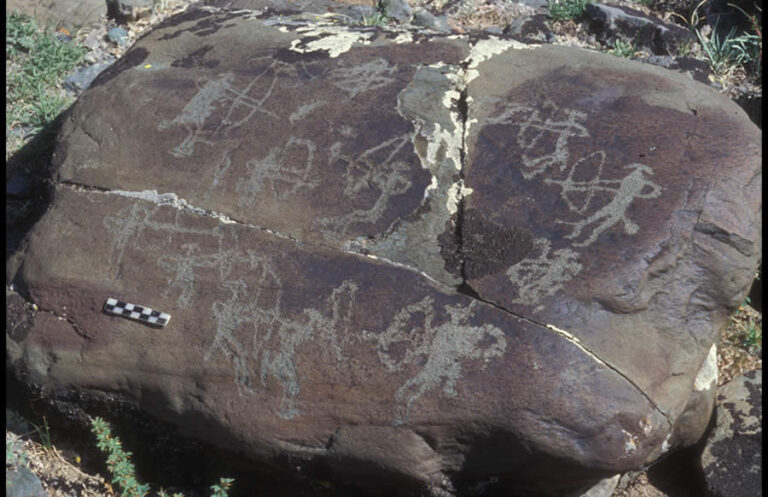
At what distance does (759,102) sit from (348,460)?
2768 millimetres

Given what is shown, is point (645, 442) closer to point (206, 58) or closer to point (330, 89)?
point (330, 89)

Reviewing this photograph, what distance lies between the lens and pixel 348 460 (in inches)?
106

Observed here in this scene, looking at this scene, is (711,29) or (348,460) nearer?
(348,460)

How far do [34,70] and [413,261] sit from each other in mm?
2737

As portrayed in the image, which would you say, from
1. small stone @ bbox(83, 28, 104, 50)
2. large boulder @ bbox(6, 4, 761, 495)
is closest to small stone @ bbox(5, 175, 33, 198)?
large boulder @ bbox(6, 4, 761, 495)

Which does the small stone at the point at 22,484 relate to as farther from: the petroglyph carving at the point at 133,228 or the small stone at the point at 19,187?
the small stone at the point at 19,187

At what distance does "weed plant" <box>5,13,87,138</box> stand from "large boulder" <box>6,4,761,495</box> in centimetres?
121

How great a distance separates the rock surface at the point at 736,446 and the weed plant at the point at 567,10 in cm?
233

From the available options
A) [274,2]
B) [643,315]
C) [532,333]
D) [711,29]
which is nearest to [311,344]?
[532,333]

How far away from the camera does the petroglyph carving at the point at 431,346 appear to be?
2617 millimetres

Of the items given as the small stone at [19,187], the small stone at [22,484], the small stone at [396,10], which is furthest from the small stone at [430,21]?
the small stone at [22,484]

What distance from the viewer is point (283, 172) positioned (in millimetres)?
3057

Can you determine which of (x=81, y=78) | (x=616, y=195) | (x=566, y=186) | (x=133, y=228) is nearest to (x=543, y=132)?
(x=566, y=186)

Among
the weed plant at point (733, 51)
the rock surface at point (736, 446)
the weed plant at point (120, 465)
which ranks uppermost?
the weed plant at point (733, 51)
